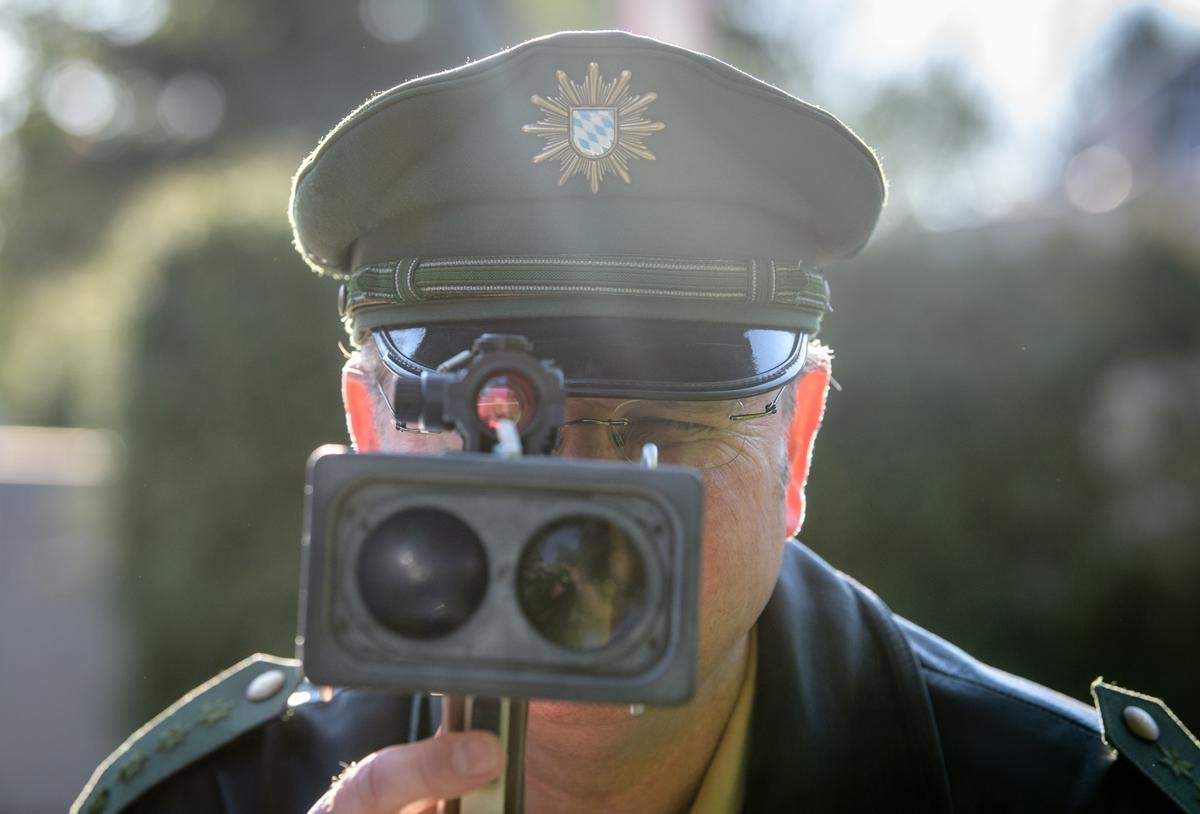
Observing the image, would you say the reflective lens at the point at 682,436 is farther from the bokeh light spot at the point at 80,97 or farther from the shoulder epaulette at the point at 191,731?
the bokeh light spot at the point at 80,97

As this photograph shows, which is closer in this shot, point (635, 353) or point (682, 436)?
point (635, 353)

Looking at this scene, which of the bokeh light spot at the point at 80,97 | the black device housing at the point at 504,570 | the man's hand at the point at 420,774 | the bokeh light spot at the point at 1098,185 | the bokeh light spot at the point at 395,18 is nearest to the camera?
the black device housing at the point at 504,570

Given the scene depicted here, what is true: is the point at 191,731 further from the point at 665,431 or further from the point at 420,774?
the point at 420,774

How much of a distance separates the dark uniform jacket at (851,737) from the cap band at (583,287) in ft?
2.67

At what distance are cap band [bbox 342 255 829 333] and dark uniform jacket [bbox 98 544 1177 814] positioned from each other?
0.81m

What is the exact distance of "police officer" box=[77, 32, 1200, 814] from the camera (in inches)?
74.1

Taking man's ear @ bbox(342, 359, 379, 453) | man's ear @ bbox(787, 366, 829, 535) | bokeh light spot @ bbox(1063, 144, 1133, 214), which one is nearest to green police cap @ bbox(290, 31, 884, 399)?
man's ear @ bbox(342, 359, 379, 453)

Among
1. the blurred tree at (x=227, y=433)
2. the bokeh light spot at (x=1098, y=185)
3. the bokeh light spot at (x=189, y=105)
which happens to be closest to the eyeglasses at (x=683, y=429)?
the blurred tree at (x=227, y=433)

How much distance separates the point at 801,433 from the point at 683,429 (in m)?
0.49

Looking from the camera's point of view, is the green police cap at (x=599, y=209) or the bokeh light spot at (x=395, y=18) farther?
the bokeh light spot at (x=395, y=18)

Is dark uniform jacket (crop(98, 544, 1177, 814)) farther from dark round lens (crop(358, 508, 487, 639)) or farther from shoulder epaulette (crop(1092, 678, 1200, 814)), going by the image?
dark round lens (crop(358, 508, 487, 639))

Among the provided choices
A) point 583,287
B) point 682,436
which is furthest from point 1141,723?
point 583,287

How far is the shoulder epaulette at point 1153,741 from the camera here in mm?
2188

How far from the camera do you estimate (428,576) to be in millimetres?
1162
